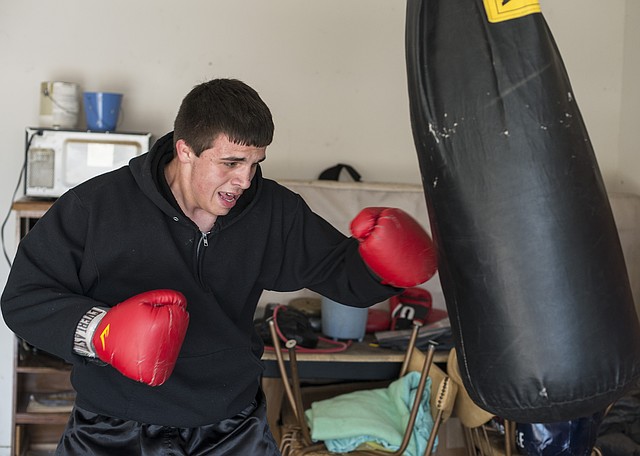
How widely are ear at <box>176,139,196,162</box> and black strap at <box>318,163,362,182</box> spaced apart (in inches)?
69.3

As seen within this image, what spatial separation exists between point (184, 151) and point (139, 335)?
1.65 ft

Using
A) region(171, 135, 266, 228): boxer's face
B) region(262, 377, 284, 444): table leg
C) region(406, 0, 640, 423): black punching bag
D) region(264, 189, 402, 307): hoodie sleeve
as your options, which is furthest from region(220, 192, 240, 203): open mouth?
region(262, 377, 284, 444): table leg

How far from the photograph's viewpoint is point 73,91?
352cm

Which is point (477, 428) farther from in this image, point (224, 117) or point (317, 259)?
point (224, 117)

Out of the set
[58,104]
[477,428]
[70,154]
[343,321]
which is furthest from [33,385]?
[477,428]

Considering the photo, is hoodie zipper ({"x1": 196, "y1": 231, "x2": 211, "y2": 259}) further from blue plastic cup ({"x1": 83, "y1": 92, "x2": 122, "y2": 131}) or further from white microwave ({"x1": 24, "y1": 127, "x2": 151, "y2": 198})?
blue plastic cup ({"x1": 83, "y1": 92, "x2": 122, "y2": 131})

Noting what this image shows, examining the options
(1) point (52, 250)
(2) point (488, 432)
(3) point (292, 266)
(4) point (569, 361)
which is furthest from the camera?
(2) point (488, 432)

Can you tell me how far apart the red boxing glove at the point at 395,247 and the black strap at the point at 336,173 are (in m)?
1.76

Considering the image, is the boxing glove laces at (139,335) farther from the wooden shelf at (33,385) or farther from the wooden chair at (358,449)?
the wooden shelf at (33,385)

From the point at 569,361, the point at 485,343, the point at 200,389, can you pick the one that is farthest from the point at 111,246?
the point at 569,361

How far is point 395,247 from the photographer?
6.44ft

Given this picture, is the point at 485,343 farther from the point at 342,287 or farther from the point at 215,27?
the point at 215,27

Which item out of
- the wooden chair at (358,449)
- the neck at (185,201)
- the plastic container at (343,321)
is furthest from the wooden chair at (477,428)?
the neck at (185,201)

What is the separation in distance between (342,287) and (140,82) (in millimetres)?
1984
